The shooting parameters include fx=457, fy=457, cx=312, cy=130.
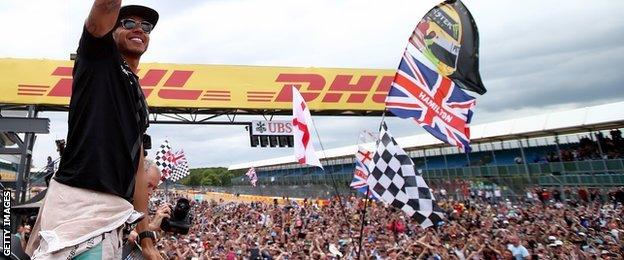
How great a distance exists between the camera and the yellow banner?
15102 millimetres

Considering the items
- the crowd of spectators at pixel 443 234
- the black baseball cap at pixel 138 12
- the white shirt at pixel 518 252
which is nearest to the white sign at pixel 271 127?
the crowd of spectators at pixel 443 234

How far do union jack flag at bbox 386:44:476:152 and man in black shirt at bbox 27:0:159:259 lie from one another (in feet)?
19.0

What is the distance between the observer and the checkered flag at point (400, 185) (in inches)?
276

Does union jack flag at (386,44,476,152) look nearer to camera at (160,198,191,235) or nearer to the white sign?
camera at (160,198,191,235)

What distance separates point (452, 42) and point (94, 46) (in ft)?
20.8

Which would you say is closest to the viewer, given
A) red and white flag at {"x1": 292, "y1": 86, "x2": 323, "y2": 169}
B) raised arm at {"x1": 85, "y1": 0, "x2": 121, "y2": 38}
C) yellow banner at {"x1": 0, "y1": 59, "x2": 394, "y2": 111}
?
raised arm at {"x1": 85, "y1": 0, "x2": 121, "y2": 38}

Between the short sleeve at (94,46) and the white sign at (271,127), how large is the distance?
15.1 meters

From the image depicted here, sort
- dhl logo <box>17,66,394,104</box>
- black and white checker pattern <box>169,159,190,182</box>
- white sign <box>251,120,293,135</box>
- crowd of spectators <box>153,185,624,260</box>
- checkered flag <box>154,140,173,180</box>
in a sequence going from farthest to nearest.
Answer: black and white checker pattern <box>169,159,190,182</box> < checkered flag <box>154,140,173,180</box> < white sign <box>251,120,293,135</box> < dhl logo <box>17,66,394,104</box> < crowd of spectators <box>153,185,624,260</box>

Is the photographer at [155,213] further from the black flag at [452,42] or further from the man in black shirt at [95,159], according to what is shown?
the black flag at [452,42]

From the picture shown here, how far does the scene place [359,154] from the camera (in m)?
14.1

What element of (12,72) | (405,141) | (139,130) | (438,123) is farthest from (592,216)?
(405,141)

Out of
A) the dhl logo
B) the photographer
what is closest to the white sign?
the dhl logo

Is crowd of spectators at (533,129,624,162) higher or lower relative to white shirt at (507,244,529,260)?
higher

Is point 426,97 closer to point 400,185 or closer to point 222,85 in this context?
point 400,185
